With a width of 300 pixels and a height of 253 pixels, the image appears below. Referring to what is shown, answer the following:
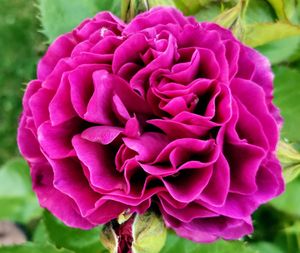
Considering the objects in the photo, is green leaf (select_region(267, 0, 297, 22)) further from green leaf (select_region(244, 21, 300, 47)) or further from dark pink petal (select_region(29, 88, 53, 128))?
dark pink petal (select_region(29, 88, 53, 128))

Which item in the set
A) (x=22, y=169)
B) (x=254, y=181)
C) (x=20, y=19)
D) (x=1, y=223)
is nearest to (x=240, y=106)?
(x=254, y=181)

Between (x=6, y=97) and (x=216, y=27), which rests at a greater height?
(x=216, y=27)

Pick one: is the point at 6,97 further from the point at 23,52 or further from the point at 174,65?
the point at 174,65

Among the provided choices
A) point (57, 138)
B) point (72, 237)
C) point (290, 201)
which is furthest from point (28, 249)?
point (290, 201)

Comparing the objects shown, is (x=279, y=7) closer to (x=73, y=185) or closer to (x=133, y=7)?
(x=133, y=7)

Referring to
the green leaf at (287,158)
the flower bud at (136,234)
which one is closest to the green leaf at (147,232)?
the flower bud at (136,234)

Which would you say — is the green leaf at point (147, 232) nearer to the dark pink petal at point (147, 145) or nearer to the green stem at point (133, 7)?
the dark pink petal at point (147, 145)

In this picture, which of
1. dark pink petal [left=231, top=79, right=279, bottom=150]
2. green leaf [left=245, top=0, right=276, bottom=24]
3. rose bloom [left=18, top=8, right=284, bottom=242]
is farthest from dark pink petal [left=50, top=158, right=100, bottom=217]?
green leaf [left=245, top=0, right=276, bottom=24]
